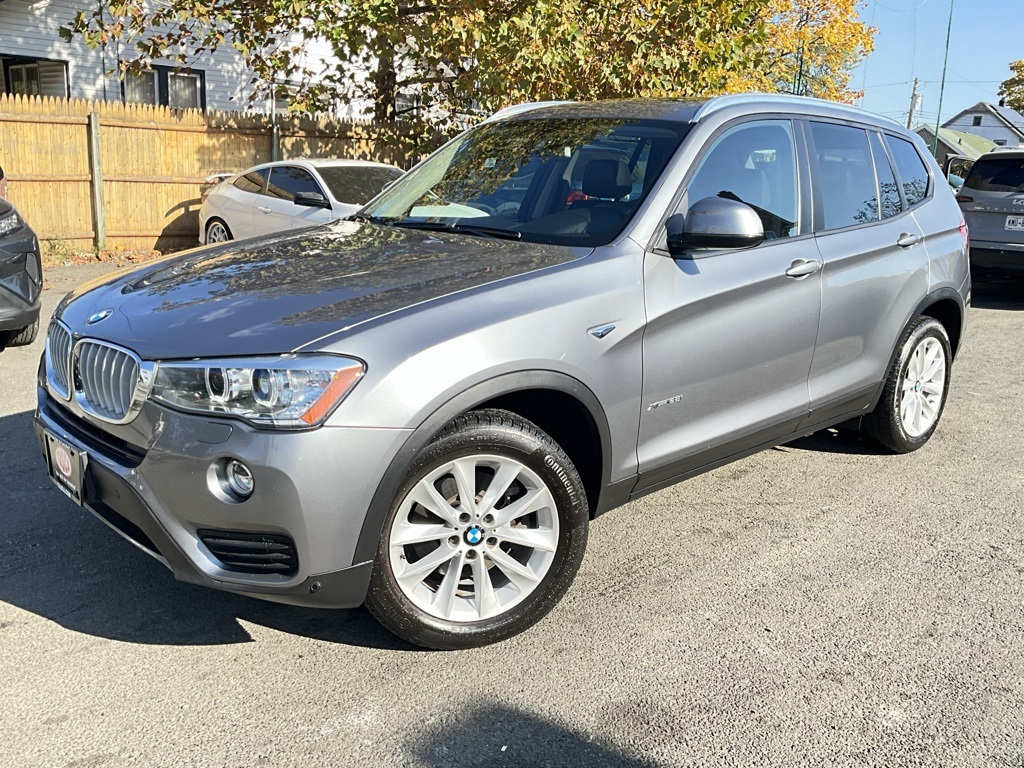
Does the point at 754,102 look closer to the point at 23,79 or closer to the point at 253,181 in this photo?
the point at 253,181

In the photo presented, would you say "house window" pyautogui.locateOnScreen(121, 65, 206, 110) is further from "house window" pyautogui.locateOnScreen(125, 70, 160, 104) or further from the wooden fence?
the wooden fence

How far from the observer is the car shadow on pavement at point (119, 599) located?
343 centimetres

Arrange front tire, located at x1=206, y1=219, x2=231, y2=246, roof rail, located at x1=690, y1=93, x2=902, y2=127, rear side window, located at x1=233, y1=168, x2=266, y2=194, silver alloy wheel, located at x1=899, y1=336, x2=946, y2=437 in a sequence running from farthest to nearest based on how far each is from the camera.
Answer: front tire, located at x1=206, y1=219, x2=231, y2=246
rear side window, located at x1=233, y1=168, x2=266, y2=194
silver alloy wheel, located at x1=899, y1=336, x2=946, y2=437
roof rail, located at x1=690, y1=93, x2=902, y2=127

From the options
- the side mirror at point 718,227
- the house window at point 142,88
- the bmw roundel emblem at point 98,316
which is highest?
the house window at point 142,88

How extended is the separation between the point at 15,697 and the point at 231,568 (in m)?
0.79

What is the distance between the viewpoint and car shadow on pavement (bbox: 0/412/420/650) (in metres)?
3.43

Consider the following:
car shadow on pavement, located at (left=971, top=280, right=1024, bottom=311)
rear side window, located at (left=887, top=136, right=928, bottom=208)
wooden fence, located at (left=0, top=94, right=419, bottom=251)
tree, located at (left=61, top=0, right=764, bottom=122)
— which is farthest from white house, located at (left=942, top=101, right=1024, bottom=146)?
rear side window, located at (left=887, top=136, right=928, bottom=208)

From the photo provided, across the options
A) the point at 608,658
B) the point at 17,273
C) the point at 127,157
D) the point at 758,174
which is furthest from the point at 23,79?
the point at 608,658

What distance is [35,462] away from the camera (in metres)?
4.98

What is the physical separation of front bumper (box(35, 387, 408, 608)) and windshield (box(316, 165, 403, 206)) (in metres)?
7.58

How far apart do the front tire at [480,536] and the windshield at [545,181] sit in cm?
92

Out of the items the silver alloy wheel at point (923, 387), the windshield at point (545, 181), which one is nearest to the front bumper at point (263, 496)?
the windshield at point (545, 181)

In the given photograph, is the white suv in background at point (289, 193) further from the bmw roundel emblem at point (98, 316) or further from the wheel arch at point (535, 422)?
the wheel arch at point (535, 422)

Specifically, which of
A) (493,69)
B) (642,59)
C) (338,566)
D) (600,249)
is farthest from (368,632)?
(642,59)
